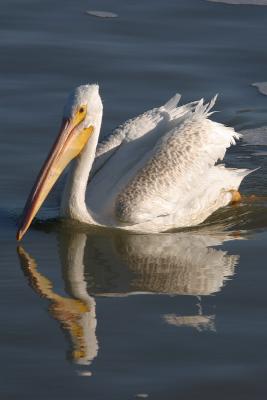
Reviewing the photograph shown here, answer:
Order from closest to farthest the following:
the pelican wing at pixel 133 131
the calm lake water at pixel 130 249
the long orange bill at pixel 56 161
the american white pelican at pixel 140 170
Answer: the calm lake water at pixel 130 249
the long orange bill at pixel 56 161
the american white pelican at pixel 140 170
the pelican wing at pixel 133 131

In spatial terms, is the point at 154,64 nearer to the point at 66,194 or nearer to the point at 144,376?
the point at 66,194

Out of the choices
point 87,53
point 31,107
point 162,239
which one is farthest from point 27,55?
point 162,239

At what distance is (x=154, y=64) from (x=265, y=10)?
1.96 meters

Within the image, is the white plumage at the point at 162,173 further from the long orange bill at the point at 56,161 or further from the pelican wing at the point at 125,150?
the long orange bill at the point at 56,161

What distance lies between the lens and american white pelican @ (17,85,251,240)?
7.37 m

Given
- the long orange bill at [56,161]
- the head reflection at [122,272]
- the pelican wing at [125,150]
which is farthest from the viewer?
the pelican wing at [125,150]

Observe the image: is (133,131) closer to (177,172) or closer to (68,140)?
(177,172)

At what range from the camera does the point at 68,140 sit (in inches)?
292

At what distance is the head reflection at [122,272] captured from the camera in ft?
19.9

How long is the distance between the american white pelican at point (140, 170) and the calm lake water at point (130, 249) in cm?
14

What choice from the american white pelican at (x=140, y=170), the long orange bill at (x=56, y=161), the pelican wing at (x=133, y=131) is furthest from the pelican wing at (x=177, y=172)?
the long orange bill at (x=56, y=161)

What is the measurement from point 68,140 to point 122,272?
3.30 ft

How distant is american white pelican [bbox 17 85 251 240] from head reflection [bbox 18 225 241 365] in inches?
7.1

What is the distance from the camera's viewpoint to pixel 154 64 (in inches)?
419
